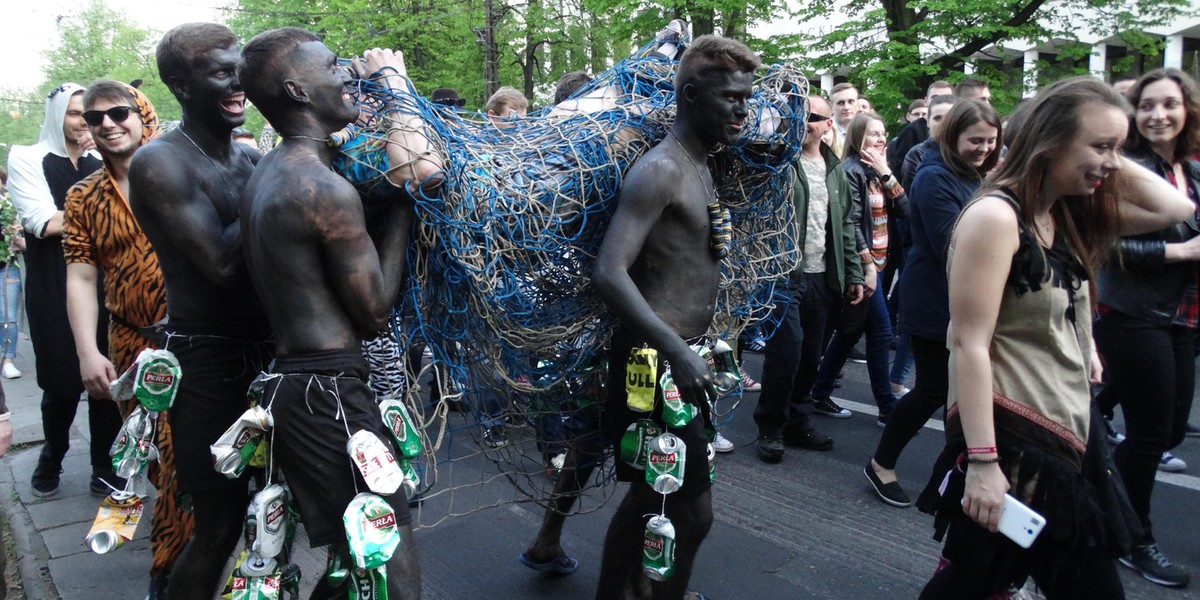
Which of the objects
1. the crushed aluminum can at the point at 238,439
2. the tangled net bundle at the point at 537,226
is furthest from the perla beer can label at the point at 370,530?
the tangled net bundle at the point at 537,226

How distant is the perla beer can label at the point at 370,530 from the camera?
2.13 metres

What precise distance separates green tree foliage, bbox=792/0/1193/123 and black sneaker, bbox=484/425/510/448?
37.0 feet

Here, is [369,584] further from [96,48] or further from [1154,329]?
[96,48]

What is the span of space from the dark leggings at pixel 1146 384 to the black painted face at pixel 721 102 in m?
1.81

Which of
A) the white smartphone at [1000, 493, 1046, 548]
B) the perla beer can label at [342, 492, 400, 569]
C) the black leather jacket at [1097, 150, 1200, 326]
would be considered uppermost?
the black leather jacket at [1097, 150, 1200, 326]

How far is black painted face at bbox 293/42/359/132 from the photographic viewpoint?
229 cm

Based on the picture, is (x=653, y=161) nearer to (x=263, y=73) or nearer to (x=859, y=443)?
(x=263, y=73)

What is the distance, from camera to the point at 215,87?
8.45 feet

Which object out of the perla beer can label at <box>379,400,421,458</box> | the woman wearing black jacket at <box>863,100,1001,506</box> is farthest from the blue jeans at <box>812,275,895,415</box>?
the perla beer can label at <box>379,400,421,458</box>

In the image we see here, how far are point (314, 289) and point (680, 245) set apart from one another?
111 centimetres

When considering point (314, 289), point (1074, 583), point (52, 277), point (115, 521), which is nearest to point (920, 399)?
point (1074, 583)

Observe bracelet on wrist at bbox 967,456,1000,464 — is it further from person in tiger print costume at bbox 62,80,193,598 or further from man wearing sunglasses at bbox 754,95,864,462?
person in tiger print costume at bbox 62,80,193,598

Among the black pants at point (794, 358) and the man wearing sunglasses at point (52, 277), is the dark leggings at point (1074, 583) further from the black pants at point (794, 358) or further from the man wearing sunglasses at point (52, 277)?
the man wearing sunglasses at point (52, 277)

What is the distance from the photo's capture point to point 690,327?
2.75 metres
